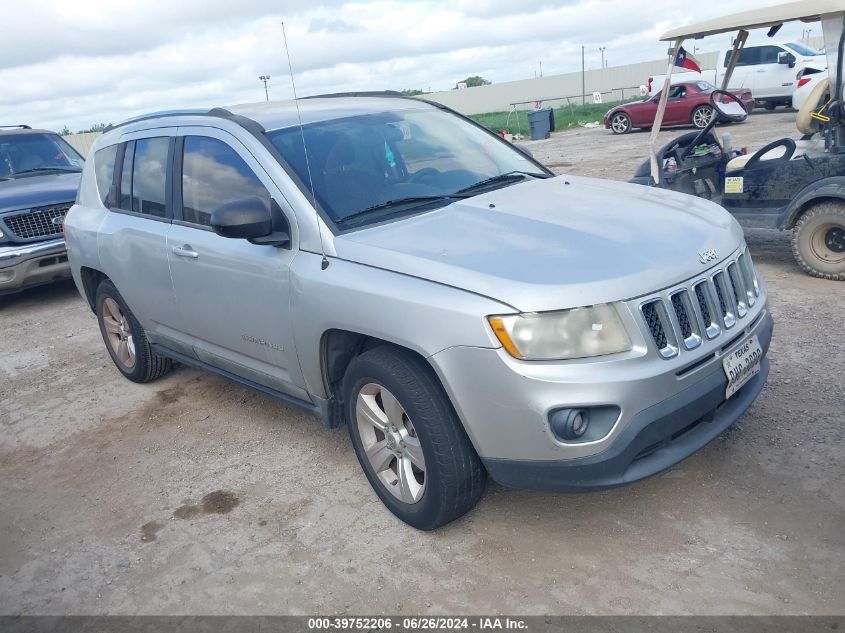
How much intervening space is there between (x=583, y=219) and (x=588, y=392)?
98cm

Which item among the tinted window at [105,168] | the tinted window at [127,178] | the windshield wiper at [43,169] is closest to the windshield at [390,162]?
the tinted window at [127,178]

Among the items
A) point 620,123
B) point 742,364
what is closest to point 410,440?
point 742,364

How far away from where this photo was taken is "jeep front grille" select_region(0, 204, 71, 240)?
7.95m

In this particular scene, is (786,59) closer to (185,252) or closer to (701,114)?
(701,114)

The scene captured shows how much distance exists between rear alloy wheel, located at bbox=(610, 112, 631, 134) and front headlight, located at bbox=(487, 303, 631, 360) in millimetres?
21185

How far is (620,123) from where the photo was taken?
888 inches

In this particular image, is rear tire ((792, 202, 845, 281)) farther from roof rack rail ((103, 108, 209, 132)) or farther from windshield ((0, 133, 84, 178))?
windshield ((0, 133, 84, 178))

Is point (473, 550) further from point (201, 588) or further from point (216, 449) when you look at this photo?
point (216, 449)

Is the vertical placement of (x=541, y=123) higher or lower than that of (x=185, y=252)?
higher

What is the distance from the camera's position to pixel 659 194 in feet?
12.8

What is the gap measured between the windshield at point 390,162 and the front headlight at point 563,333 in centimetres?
107

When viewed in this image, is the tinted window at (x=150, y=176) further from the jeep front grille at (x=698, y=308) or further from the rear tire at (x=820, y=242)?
the rear tire at (x=820, y=242)

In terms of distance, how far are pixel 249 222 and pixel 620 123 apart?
69.3 ft

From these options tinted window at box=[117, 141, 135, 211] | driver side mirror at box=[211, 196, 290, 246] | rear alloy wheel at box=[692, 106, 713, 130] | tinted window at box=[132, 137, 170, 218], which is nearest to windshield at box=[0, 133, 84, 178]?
tinted window at box=[117, 141, 135, 211]
